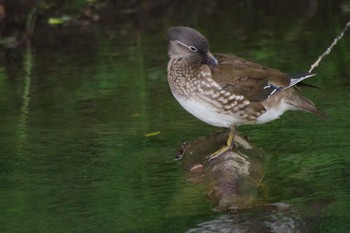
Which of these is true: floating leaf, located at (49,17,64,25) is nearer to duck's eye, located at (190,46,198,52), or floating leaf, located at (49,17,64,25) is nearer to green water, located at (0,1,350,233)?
green water, located at (0,1,350,233)

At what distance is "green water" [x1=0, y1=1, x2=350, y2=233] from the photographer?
5.78 metres

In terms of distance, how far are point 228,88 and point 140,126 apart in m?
1.21

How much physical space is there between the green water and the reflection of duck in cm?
32

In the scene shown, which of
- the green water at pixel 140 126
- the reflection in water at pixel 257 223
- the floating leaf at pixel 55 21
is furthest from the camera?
the floating leaf at pixel 55 21

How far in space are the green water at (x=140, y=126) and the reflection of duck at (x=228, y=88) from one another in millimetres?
319

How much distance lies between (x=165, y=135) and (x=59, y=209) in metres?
1.57

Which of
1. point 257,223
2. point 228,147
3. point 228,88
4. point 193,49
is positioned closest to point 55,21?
point 193,49

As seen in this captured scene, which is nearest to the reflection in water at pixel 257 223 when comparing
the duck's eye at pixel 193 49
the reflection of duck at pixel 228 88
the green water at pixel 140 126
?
the green water at pixel 140 126

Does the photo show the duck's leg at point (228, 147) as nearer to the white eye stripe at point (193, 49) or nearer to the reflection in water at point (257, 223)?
the white eye stripe at point (193, 49)

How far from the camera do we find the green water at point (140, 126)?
578cm

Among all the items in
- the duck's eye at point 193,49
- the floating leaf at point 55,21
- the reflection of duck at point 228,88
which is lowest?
the floating leaf at point 55,21

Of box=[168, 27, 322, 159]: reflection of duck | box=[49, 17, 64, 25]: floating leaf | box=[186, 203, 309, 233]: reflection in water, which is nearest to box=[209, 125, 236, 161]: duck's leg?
box=[168, 27, 322, 159]: reflection of duck

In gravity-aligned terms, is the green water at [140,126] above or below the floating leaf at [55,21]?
below

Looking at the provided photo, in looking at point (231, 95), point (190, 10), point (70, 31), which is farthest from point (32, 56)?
point (231, 95)
